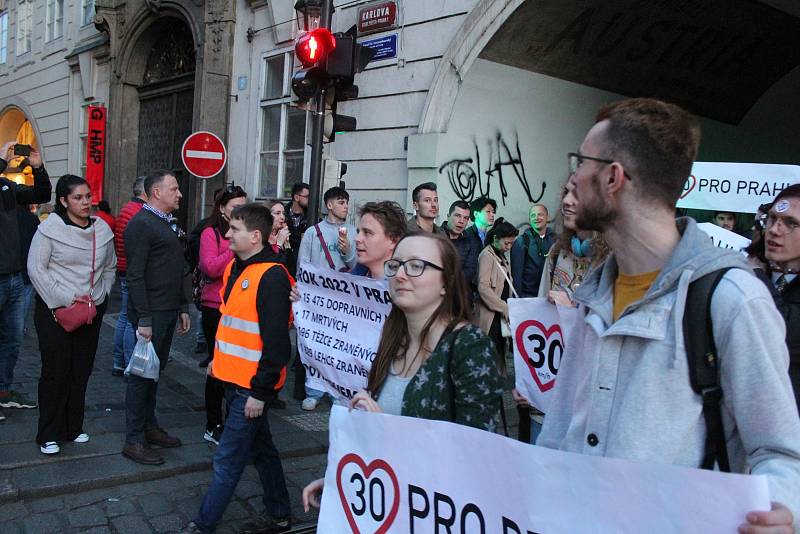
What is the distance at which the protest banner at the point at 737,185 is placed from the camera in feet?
16.4

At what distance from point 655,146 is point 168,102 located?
16052 millimetres

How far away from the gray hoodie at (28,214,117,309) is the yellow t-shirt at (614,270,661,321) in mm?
3849

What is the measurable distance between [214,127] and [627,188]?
12448 mm

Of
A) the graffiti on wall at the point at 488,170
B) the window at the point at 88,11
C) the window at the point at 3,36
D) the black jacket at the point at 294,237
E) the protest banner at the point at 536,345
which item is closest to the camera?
the protest banner at the point at 536,345

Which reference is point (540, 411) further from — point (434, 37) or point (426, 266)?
point (434, 37)

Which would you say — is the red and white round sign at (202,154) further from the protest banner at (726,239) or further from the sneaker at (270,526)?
the protest banner at (726,239)

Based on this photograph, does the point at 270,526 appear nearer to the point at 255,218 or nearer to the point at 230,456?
the point at 230,456

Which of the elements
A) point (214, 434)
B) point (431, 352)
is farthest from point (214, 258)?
point (431, 352)

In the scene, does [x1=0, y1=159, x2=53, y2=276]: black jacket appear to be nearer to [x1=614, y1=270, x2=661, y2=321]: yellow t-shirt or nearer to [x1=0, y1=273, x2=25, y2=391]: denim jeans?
[x1=0, y1=273, x2=25, y2=391]: denim jeans

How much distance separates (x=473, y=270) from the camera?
266 inches

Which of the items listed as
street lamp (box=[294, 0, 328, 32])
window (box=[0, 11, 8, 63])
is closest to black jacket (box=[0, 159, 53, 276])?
street lamp (box=[294, 0, 328, 32])

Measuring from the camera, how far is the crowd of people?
1.40m

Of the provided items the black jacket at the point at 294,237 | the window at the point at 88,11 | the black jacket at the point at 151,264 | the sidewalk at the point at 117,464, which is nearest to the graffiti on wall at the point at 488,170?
the black jacket at the point at 294,237

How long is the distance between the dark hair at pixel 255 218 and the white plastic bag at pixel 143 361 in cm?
123
